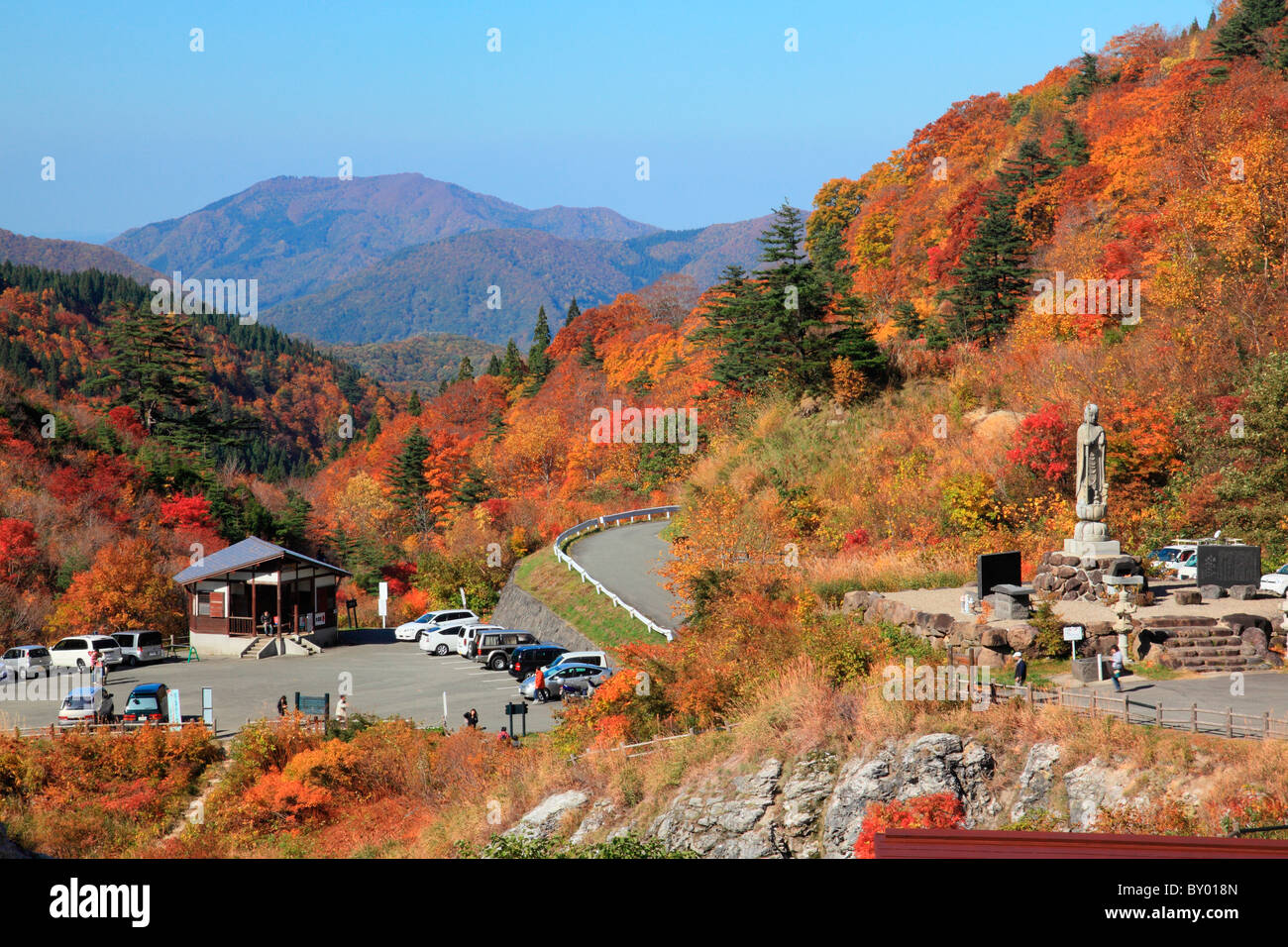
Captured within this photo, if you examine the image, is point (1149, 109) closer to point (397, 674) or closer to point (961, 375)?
point (961, 375)

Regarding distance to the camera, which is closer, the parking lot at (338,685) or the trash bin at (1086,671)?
the trash bin at (1086,671)

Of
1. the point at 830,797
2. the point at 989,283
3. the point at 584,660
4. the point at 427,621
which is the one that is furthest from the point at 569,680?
the point at 989,283

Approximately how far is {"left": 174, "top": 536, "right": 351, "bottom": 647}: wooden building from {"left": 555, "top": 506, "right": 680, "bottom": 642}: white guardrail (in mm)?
10236

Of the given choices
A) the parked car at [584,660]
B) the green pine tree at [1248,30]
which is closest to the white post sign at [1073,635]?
the parked car at [584,660]

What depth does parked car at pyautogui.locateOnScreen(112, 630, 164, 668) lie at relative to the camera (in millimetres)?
38281

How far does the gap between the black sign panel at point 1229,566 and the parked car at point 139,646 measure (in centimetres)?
3443

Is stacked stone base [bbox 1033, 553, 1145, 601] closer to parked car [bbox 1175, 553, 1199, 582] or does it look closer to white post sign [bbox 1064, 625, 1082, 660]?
white post sign [bbox 1064, 625, 1082, 660]

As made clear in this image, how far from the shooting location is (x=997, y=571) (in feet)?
77.0

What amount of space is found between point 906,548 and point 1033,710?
14213 millimetres

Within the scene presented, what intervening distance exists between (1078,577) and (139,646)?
3208 centimetres

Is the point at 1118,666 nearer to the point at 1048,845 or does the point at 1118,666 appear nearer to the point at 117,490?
the point at 1048,845

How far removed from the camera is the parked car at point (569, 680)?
29.0m

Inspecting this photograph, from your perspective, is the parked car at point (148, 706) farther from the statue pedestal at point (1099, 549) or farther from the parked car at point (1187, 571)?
the parked car at point (1187, 571)
